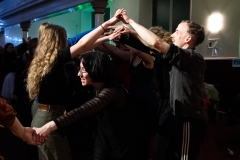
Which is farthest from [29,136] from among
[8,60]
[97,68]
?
[8,60]

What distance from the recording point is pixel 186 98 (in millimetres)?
1799

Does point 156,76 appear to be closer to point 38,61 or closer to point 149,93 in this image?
point 149,93

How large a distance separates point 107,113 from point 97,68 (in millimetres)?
263

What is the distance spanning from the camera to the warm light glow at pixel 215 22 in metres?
6.07

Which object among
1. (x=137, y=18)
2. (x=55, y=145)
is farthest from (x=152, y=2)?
(x=55, y=145)

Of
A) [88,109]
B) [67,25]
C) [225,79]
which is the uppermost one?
[67,25]

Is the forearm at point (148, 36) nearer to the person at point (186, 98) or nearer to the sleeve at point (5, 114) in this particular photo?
the person at point (186, 98)

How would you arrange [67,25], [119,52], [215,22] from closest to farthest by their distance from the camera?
1. [119,52]
2. [215,22]
3. [67,25]

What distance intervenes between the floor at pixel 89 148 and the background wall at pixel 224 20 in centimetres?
201

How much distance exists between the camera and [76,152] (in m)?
3.62

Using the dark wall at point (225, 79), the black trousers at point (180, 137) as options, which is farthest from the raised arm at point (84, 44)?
the dark wall at point (225, 79)

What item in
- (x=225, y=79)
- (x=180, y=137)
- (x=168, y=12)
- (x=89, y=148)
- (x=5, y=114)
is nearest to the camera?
(x=5, y=114)

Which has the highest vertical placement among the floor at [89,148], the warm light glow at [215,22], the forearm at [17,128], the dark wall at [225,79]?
the warm light glow at [215,22]

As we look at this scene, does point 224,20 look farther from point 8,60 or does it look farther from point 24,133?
point 24,133
